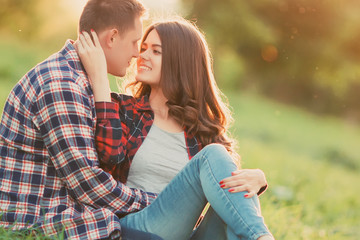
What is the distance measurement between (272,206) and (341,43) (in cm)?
1987

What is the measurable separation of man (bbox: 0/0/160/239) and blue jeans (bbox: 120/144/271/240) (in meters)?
0.17

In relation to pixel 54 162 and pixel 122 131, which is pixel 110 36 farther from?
pixel 54 162

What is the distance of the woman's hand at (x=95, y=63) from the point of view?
2404 mm

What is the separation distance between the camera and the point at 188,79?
9.90 feet

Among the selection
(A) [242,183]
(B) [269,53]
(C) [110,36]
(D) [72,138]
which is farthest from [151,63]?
(B) [269,53]

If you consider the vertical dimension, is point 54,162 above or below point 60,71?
below

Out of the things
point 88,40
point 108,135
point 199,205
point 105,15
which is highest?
point 105,15

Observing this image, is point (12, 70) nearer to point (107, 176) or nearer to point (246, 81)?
point (107, 176)

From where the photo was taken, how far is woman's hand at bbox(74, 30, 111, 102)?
240 centimetres

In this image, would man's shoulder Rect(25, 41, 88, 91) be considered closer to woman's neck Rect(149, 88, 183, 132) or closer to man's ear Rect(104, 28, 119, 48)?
man's ear Rect(104, 28, 119, 48)

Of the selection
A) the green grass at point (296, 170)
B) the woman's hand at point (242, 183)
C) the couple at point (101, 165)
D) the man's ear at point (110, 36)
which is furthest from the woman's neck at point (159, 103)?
the green grass at point (296, 170)

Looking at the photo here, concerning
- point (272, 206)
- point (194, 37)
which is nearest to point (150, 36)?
point (194, 37)

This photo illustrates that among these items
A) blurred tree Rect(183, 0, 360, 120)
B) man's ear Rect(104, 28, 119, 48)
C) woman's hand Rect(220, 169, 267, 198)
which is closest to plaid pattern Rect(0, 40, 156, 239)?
man's ear Rect(104, 28, 119, 48)

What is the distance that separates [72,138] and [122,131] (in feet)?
1.38
